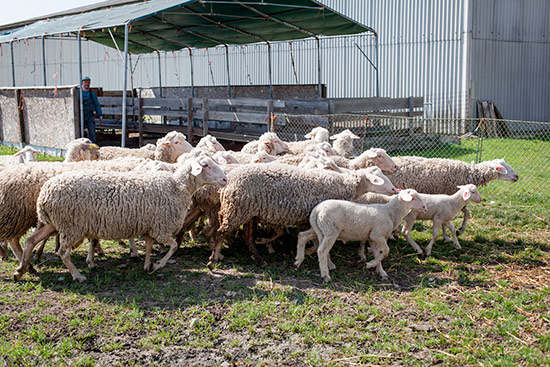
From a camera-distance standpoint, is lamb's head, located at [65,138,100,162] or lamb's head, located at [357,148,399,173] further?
lamb's head, located at [65,138,100,162]

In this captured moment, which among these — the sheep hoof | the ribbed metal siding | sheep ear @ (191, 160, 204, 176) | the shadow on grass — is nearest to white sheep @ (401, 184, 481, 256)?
the shadow on grass

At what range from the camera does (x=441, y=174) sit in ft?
26.5

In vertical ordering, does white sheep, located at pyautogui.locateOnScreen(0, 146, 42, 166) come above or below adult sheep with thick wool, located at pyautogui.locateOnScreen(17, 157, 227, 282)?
above

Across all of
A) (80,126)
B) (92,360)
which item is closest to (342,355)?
(92,360)

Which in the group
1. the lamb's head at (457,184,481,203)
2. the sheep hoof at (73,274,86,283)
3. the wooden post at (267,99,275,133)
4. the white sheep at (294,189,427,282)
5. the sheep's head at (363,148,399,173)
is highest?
the wooden post at (267,99,275,133)

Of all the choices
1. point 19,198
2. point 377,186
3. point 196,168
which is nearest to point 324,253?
point 377,186

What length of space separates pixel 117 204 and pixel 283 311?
2.09 m

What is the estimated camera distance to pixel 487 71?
18.6 metres

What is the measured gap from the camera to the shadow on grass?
537 centimetres

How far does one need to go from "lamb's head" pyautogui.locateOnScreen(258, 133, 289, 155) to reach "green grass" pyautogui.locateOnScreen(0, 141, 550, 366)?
2730mm

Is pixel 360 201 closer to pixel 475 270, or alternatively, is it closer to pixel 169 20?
pixel 475 270

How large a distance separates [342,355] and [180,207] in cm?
268

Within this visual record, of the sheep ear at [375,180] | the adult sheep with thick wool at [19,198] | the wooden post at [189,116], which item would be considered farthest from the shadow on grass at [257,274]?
the wooden post at [189,116]

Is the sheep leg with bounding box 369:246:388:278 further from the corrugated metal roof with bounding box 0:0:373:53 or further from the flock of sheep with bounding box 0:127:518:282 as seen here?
the corrugated metal roof with bounding box 0:0:373:53
